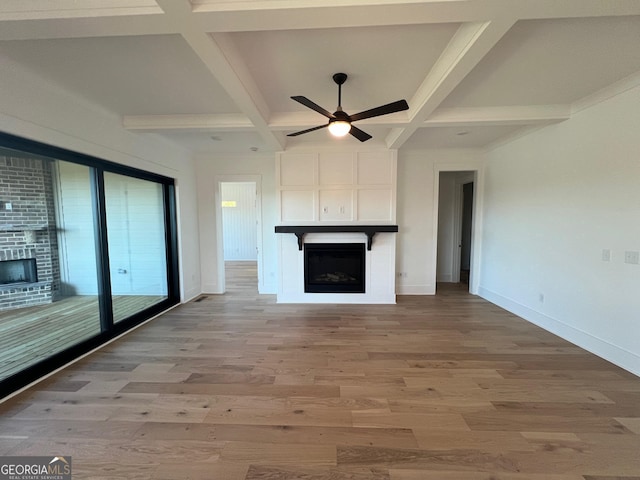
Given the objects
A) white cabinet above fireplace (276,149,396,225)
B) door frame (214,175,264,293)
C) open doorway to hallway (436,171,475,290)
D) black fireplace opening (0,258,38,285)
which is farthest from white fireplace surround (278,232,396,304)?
black fireplace opening (0,258,38,285)

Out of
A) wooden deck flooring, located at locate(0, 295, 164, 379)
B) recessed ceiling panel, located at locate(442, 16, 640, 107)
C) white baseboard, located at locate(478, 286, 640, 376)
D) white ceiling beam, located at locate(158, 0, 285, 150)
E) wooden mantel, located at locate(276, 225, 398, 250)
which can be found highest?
recessed ceiling panel, located at locate(442, 16, 640, 107)

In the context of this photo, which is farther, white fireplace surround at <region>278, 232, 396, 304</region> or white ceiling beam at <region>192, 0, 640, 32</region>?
white fireplace surround at <region>278, 232, 396, 304</region>

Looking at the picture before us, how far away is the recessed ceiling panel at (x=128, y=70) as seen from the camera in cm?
Result: 191

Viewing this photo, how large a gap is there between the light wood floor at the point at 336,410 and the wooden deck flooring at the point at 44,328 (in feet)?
1.02

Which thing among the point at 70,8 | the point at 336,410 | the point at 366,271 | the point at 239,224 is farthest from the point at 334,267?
the point at 239,224

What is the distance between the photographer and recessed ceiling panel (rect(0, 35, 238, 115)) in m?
1.91

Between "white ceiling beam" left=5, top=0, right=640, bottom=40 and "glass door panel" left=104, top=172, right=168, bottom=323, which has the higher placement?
"white ceiling beam" left=5, top=0, right=640, bottom=40

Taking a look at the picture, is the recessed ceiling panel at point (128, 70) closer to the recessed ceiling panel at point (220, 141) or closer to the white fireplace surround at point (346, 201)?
the recessed ceiling panel at point (220, 141)

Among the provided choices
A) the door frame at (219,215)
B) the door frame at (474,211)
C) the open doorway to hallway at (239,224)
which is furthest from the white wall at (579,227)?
the open doorway to hallway at (239,224)

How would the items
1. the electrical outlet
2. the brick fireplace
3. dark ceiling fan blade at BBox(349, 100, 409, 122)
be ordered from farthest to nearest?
the electrical outlet < the brick fireplace < dark ceiling fan blade at BBox(349, 100, 409, 122)

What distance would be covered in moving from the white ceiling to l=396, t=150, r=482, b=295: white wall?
1628 mm

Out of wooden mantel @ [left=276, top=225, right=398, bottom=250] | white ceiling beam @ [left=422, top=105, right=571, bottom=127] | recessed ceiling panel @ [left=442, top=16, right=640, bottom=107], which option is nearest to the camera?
recessed ceiling panel @ [left=442, top=16, right=640, bottom=107]

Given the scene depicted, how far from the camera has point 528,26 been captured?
173cm

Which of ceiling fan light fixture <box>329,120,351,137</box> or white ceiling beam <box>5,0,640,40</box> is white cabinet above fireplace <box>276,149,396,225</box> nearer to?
ceiling fan light fixture <box>329,120,351,137</box>
